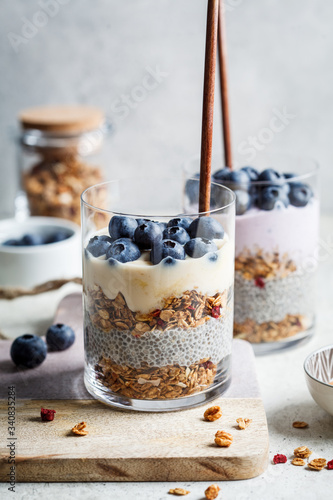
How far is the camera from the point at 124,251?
85 cm

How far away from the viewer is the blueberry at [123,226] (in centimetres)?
86

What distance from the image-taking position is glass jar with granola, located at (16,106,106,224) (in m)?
1.64

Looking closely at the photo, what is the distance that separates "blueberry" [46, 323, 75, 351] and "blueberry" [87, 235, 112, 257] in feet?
0.76

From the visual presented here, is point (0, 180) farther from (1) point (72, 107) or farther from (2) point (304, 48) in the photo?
Result: (2) point (304, 48)

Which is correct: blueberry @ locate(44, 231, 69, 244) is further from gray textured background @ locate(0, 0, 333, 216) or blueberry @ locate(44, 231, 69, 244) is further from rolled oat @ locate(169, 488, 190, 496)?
rolled oat @ locate(169, 488, 190, 496)

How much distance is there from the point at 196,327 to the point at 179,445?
15 centimetres

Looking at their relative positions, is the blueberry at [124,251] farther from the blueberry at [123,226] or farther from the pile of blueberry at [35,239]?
the pile of blueberry at [35,239]

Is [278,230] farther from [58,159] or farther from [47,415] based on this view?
[58,159]

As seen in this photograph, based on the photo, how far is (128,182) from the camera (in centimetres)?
103

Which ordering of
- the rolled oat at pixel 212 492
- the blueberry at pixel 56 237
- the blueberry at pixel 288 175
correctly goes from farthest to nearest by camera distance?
1. the blueberry at pixel 56 237
2. the blueberry at pixel 288 175
3. the rolled oat at pixel 212 492

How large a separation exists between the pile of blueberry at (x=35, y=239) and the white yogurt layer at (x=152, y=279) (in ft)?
1.72

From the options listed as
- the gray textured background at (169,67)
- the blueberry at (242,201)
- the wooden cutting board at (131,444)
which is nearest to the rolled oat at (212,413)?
the wooden cutting board at (131,444)

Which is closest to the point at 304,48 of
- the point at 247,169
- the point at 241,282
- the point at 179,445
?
the point at 247,169

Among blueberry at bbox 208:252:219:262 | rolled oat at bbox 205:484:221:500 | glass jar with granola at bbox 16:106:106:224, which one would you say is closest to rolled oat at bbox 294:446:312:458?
rolled oat at bbox 205:484:221:500
